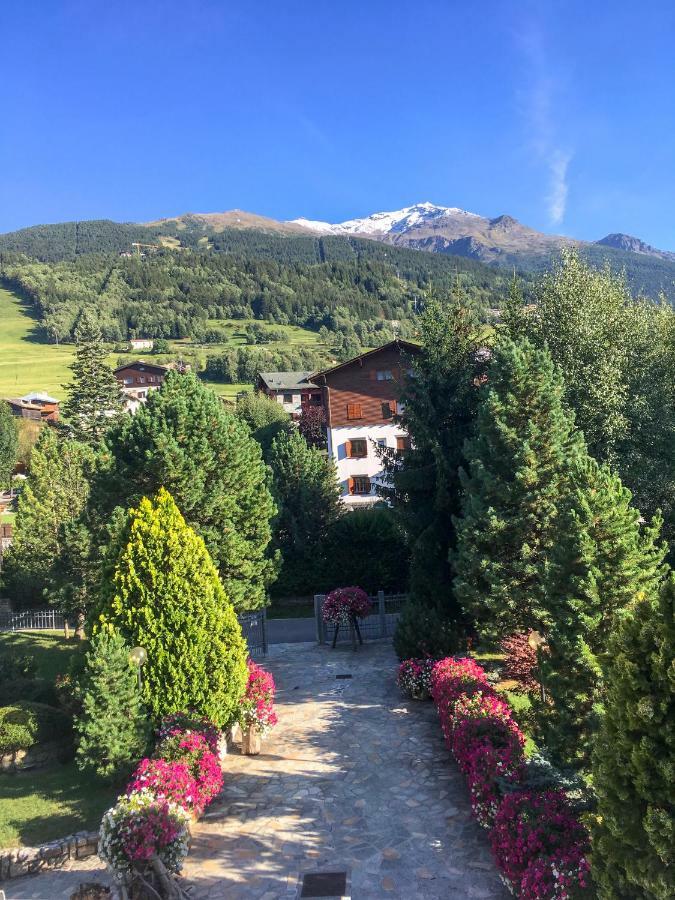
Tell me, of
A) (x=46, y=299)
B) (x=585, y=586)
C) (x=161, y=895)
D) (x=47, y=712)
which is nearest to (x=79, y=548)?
(x=47, y=712)

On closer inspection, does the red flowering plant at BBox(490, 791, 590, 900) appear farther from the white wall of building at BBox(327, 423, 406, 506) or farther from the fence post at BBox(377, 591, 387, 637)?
the white wall of building at BBox(327, 423, 406, 506)

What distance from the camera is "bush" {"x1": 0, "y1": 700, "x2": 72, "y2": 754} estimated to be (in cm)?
1389

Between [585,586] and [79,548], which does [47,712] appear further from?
[585,586]

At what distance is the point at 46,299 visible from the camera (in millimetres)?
172500

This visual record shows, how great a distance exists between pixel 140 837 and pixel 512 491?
38.6 feet

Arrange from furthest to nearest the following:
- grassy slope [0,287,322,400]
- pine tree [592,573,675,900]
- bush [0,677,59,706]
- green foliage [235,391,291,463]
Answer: grassy slope [0,287,322,400], green foliage [235,391,291,463], bush [0,677,59,706], pine tree [592,573,675,900]

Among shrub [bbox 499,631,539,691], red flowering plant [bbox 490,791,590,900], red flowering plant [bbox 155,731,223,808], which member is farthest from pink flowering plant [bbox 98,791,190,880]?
shrub [bbox 499,631,539,691]

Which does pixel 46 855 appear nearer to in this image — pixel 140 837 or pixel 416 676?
pixel 140 837

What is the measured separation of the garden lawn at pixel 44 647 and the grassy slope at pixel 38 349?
76.6m

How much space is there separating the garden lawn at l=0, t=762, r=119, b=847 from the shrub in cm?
1003

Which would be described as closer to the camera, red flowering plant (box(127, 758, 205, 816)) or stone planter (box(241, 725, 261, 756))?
red flowering plant (box(127, 758, 205, 816))

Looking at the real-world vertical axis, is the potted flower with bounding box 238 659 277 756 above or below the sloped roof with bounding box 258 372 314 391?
below

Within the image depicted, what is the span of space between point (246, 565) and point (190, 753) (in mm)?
9314

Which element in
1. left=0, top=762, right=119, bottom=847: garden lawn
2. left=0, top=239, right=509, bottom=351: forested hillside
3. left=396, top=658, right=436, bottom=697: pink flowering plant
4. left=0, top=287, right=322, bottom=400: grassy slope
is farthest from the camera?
left=0, top=239, right=509, bottom=351: forested hillside
